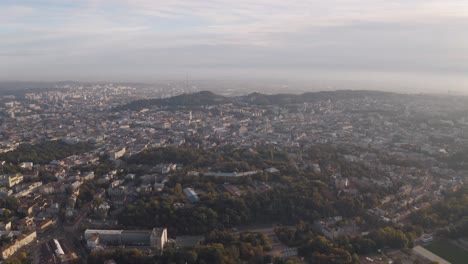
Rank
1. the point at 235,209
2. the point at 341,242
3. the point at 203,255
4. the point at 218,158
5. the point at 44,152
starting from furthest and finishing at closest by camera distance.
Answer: the point at 44,152 < the point at 218,158 < the point at 235,209 < the point at 341,242 < the point at 203,255

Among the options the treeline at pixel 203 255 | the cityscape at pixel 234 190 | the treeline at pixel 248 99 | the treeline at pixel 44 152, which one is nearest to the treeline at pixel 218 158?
the cityscape at pixel 234 190

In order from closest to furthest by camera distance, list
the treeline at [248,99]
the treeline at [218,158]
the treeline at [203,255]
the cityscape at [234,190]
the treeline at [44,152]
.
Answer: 1. the treeline at [203,255]
2. the cityscape at [234,190]
3. the treeline at [218,158]
4. the treeline at [44,152]
5. the treeline at [248,99]

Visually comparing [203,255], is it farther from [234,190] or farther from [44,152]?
[44,152]

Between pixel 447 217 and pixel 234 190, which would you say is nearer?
pixel 447 217

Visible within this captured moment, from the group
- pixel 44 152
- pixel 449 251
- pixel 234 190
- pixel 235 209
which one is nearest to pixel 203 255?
pixel 235 209

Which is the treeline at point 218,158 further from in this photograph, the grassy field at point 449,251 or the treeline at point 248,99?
the treeline at point 248,99

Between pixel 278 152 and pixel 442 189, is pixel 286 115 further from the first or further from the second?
pixel 442 189

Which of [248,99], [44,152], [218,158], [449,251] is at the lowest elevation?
[449,251]

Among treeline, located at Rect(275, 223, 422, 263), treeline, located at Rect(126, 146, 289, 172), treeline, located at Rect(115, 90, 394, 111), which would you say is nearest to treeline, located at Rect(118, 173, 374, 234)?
treeline, located at Rect(275, 223, 422, 263)
